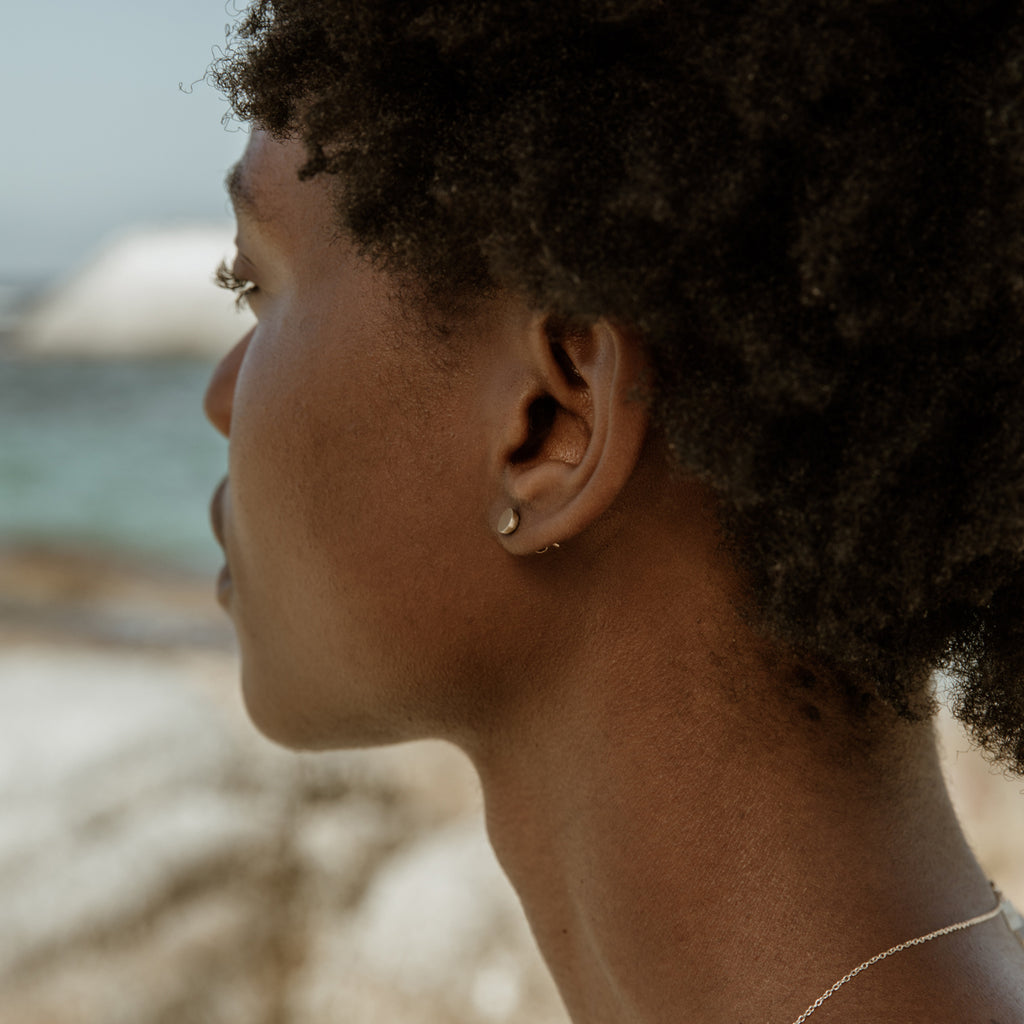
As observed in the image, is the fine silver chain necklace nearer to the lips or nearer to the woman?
the woman

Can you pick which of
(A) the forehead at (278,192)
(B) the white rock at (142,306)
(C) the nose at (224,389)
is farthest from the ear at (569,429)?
(B) the white rock at (142,306)

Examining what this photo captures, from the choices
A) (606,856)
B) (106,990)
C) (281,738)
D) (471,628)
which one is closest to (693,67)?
(471,628)

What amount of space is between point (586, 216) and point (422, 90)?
27 cm

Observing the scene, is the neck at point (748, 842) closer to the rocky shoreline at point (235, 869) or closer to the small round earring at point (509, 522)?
the small round earring at point (509, 522)

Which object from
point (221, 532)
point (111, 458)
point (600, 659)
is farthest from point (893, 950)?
point (111, 458)

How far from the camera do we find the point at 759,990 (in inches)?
49.0

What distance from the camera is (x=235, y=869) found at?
13.7 ft

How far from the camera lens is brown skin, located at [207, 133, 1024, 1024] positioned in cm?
123

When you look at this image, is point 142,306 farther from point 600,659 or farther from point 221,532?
point 600,659

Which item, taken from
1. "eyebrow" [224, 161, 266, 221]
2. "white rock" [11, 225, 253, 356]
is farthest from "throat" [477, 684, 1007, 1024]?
"white rock" [11, 225, 253, 356]

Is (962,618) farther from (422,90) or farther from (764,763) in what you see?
(422,90)

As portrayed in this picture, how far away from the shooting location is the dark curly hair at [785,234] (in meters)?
1.04

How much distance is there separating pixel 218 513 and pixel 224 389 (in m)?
0.22

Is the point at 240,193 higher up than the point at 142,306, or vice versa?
the point at 142,306
